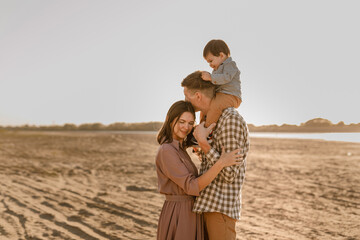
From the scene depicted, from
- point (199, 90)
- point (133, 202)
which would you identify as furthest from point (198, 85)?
point (133, 202)

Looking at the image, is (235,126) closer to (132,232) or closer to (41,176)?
(132,232)

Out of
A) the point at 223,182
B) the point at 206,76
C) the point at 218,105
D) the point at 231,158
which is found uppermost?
the point at 206,76

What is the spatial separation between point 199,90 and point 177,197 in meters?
0.88

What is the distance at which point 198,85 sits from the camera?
258 cm

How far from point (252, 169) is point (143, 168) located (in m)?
4.23

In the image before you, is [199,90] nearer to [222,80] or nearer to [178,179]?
[222,80]

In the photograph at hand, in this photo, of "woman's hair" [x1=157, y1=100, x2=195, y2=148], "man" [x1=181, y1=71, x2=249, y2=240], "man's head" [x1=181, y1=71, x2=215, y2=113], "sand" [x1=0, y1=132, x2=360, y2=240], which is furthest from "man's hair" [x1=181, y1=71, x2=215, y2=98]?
"sand" [x1=0, y1=132, x2=360, y2=240]

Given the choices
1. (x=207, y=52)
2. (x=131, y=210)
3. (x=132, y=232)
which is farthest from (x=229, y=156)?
(x=131, y=210)

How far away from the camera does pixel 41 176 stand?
998 centimetres

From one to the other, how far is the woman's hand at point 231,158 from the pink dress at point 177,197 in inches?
11.3

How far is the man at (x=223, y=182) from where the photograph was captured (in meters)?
2.30

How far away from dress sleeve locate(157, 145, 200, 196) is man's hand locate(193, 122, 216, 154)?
0.73 feet

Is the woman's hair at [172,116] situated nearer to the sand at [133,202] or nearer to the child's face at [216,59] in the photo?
the child's face at [216,59]

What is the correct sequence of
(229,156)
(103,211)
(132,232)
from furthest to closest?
(103,211)
(132,232)
(229,156)
